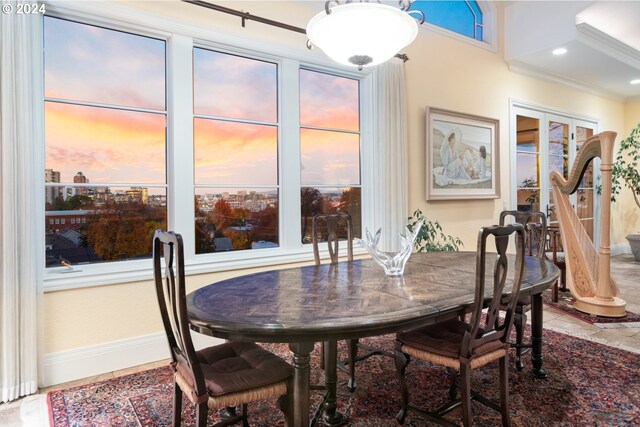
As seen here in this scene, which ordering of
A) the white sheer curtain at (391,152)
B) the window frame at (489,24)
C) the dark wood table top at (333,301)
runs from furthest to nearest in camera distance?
the window frame at (489,24), the white sheer curtain at (391,152), the dark wood table top at (333,301)

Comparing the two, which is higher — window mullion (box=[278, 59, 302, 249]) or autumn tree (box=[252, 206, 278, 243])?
window mullion (box=[278, 59, 302, 249])

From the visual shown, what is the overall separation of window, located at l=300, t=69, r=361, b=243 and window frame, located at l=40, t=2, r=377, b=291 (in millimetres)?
126

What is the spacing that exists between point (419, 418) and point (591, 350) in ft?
5.89

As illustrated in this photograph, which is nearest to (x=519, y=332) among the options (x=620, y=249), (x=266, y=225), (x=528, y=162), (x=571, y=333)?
(x=571, y=333)

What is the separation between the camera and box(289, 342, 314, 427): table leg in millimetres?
1590

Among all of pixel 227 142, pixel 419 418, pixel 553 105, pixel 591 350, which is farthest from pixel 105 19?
pixel 553 105

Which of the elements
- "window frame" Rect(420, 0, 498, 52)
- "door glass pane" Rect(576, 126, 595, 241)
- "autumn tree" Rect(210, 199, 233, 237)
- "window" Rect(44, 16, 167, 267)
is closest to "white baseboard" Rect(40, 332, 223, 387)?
"window" Rect(44, 16, 167, 267)

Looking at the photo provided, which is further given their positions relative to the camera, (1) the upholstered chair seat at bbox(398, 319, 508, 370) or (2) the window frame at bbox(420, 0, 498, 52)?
(2) the window frame at bbox(420, 0, 498, 52)

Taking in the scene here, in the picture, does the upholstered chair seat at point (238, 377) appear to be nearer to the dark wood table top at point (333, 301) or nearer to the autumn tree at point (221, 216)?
the dark wood table top at point (333, 301)

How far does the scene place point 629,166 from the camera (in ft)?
22.5

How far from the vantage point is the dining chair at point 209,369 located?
1496mm

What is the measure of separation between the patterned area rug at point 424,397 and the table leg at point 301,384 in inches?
23.2

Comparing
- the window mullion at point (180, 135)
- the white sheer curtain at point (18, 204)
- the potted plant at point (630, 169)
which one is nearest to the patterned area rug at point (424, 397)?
the white sheer curtain at point (18, 204)

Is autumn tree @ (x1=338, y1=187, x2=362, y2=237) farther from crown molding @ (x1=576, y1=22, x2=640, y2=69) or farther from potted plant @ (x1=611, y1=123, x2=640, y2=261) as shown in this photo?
potted plant @ (x1=611, y1=123, x2=640, y2=261)
